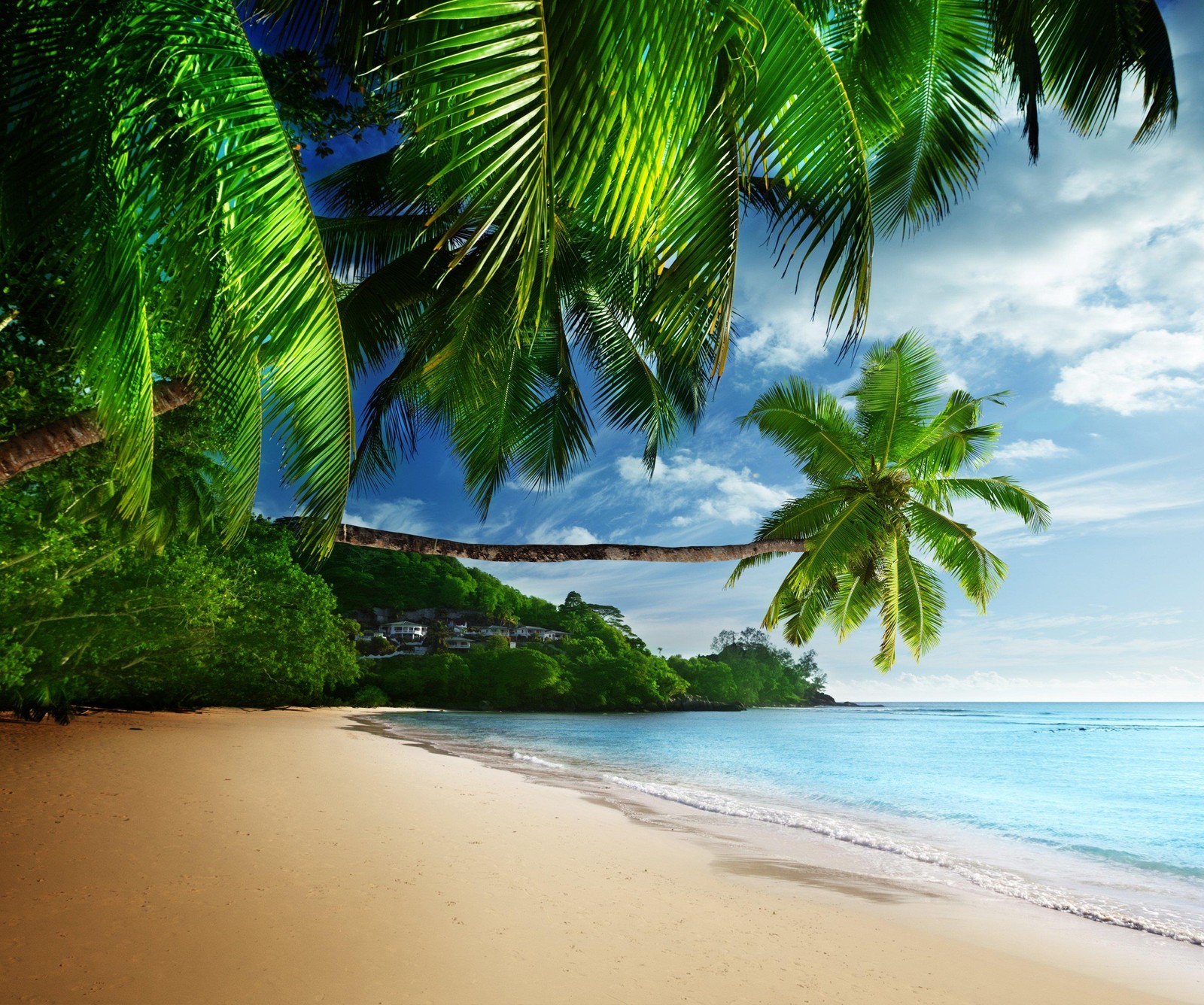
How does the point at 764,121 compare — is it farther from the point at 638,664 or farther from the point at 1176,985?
the point at 638,664

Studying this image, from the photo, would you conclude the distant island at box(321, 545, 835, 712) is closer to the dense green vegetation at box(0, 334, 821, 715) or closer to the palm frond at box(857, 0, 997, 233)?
Answer: the dense green vegetation at box(0, 334, 821, 715)

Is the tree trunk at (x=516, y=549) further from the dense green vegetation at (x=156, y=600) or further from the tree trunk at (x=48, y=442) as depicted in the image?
the tree trunk at (x=48, y=442)

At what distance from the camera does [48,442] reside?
3.55 m

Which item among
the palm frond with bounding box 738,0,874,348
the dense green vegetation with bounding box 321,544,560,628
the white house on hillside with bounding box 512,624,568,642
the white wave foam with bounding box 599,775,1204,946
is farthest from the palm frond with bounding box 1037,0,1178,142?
the white house on hillside with bounding box 512,624,568,642

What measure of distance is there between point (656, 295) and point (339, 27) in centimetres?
221

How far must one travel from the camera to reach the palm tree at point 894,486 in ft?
35.7

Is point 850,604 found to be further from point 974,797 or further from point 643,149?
point 643,149

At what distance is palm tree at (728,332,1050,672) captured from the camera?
10.9 m

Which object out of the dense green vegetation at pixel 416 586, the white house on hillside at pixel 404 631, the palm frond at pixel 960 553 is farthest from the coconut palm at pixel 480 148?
the white house on hillside at pixel 404 631

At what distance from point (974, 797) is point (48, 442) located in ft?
56.0

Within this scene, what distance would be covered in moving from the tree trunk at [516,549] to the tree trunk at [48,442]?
4.47ft

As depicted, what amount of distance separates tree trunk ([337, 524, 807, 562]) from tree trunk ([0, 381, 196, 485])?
4.47ft

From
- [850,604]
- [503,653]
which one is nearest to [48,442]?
[850,604]

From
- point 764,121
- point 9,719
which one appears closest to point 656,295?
point 764,121
